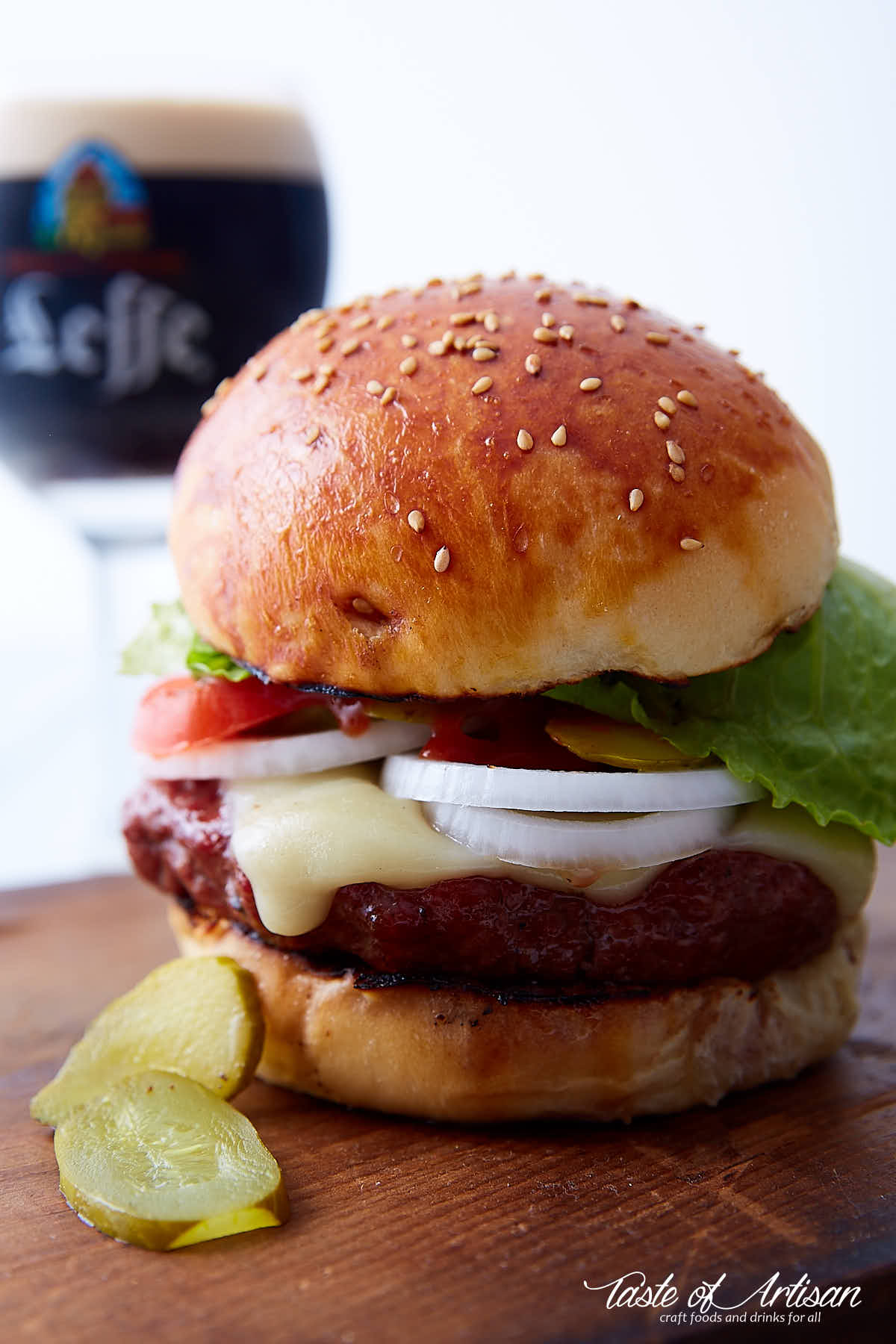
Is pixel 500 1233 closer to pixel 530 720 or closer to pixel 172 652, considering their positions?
pixel 530 720

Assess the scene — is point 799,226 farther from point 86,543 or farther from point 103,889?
point 103,889

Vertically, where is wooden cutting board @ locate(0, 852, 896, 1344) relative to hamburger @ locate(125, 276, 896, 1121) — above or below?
below

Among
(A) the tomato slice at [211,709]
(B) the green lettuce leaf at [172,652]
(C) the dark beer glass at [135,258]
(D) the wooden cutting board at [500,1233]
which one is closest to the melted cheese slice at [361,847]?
(A) the tomato slice at [211,709]

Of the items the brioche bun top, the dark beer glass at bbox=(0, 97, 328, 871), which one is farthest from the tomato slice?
the dark beer glass at bbox=(0, 97, 328, 871)

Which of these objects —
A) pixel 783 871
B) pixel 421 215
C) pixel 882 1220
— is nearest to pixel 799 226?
pixel 421 215

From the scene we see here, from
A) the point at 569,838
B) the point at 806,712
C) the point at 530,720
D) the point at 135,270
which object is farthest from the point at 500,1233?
the point at 135,270

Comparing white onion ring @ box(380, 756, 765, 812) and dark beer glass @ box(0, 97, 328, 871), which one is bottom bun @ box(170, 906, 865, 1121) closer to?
white onion ring @ box(380, 756, 765, 812)

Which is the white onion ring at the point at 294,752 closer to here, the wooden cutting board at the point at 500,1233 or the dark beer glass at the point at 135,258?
the wooden cutting board at the point at 500,1233
